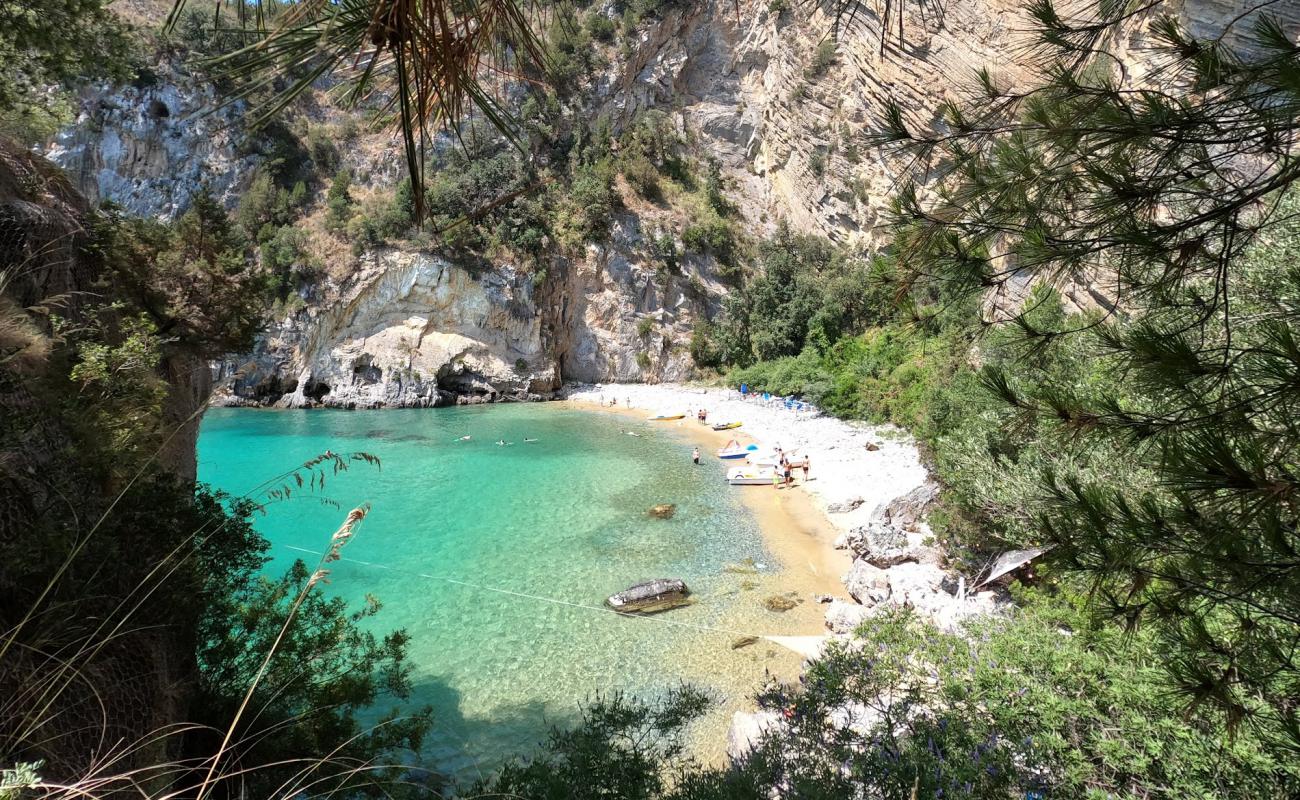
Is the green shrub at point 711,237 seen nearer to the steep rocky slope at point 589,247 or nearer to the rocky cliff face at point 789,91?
the steep rocky slope at point 589,247

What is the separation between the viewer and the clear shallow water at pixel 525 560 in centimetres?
677

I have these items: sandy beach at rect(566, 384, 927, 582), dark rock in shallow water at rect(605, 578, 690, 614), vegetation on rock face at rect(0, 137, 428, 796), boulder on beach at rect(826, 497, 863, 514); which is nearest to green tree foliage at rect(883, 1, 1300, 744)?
vegetation on rock face at rect(0, 137, 428, 796)

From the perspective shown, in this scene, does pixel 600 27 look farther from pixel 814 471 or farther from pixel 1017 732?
pixel 1017 732

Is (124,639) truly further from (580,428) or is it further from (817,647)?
(580,428)

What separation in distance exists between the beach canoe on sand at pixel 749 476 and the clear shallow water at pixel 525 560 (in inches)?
14.9

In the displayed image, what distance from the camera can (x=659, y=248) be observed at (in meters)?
31.5

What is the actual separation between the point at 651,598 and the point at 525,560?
2.89 meters

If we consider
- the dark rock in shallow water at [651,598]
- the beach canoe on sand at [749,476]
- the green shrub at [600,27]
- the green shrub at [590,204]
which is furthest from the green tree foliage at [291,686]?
the green shrub at [600,27]

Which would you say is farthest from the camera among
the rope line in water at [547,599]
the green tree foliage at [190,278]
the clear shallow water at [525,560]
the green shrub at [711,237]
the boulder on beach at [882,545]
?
the green shrub at [711,237]

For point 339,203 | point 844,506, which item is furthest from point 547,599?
point 339,203

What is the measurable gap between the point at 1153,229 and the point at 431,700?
7488 mm

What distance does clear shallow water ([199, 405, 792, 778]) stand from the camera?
6770mm

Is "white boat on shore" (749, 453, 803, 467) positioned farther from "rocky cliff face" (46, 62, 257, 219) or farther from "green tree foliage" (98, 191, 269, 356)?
"rocky cliff face" (46, 62, 257, 219)

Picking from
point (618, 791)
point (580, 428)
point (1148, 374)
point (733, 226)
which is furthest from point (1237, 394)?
point (733, 226)
